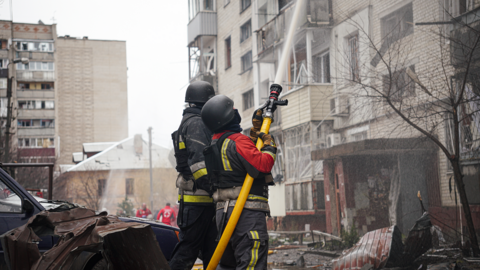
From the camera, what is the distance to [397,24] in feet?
36.1

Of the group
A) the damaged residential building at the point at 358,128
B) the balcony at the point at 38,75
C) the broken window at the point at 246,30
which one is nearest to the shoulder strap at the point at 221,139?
the damaged residential building at the point at 358,128

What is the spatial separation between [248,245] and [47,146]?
2181 inches

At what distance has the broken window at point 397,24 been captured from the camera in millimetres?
10516

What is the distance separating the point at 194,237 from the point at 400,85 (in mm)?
5759

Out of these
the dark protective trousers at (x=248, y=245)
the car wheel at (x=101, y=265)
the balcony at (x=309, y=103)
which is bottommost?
the car wheel at (x=101, y=265)

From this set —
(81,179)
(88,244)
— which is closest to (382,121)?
(88,244)

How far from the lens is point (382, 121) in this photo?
1062 cm

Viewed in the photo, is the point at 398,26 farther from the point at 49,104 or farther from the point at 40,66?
the point at 49,104

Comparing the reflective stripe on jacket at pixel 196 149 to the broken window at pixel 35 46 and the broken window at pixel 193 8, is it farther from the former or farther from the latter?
the broken window at pixel 35 46

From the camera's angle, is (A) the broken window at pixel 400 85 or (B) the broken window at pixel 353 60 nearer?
(A) the broken window at pixel 400 85

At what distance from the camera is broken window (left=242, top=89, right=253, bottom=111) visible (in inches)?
989

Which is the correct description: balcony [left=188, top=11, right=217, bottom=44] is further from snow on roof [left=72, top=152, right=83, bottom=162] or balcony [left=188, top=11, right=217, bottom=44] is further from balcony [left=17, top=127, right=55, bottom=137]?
snow on roof [left=72, top=152, right=83, bottom=162]

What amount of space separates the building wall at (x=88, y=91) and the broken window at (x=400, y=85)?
5622 cm

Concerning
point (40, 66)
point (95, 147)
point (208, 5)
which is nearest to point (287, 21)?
point (208, 5)
